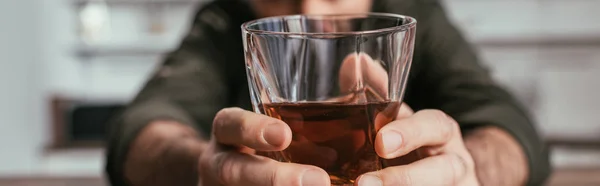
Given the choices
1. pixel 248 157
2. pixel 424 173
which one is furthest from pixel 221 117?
pixel 424 173

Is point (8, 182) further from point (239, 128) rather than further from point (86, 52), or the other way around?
point (86, 52)

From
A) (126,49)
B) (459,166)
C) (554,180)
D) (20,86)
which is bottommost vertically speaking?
(20,86)

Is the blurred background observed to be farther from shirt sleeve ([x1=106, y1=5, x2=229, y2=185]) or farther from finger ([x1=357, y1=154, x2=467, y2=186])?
finger ([x1=357, y1=154, x2=467, y2=186])

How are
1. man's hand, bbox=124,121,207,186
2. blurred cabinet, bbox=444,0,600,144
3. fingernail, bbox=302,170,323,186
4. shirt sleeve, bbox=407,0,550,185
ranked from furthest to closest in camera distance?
blurred cabinet, bbox=444,0,600,144 → shirt sleeve, bbox=407,0,550,185 → man's hand, bbox=124,121,207,186 → fingernail, bbox=302,170,323,186

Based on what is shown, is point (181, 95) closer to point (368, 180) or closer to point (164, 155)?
point (164, 155)

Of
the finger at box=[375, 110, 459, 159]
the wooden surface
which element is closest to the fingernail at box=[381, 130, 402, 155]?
the finger at box=[375, 110, 459, 159]

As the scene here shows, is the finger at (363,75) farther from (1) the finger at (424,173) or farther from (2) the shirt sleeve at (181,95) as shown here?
(2) the shirt sleeve at (181,95)
